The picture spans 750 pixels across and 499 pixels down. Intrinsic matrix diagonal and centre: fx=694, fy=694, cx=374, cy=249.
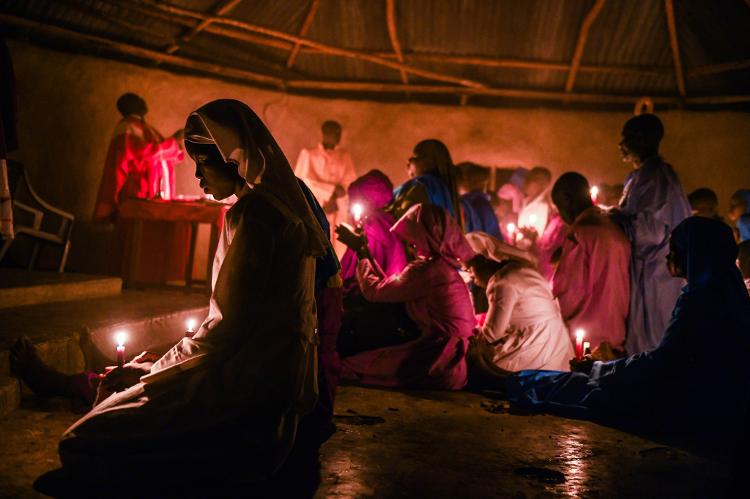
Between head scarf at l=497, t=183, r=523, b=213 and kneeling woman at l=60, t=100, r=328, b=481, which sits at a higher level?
head scarf at l=497, t=183, r=523, b=213

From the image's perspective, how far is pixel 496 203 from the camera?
10.6 m

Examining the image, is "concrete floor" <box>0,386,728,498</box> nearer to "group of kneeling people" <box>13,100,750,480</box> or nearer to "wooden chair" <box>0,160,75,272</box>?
"group of kneeling people" <box>13,100,750,480</box>

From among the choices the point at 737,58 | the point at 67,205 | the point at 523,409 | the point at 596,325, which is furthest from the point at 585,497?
the point at 737,58

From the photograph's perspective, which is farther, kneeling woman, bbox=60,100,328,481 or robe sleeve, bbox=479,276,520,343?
robe sleeve, bbox=479,276,520,343

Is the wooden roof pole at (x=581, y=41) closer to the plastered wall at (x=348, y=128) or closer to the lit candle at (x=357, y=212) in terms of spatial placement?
the plastered wall at (x=348, y=128)

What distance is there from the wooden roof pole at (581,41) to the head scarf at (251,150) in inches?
297

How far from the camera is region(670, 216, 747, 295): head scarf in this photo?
4000 millimetres

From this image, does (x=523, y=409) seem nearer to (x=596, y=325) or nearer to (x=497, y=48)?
(x=596, y=325)

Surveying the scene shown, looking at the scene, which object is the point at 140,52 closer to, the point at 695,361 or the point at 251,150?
the point at 251,150

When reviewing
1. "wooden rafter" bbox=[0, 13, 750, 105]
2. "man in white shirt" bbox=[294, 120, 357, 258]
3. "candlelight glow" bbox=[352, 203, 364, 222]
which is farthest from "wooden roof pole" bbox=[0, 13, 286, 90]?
"candlelight glow" bbox=[352, 203, 364, 222]

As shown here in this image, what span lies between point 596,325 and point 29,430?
418 cm

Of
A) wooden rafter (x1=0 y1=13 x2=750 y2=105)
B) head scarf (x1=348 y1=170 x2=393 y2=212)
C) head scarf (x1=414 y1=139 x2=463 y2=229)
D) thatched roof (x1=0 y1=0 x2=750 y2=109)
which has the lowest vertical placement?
head scarf (x1=348 y1=170 x2=393 y2=212)

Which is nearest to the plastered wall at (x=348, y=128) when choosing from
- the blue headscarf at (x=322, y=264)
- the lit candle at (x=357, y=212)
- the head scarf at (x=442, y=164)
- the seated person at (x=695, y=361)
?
the head scarf at (x=442, y=164)

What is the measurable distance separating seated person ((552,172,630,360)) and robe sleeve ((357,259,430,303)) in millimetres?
1272
